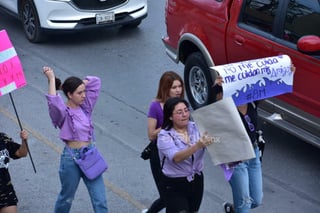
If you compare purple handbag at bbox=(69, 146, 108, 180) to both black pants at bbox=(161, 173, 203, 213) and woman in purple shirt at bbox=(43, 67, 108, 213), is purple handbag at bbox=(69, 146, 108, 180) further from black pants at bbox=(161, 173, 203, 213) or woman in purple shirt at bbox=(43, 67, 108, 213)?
black pants at bbox=(161, 173, 203, 213)

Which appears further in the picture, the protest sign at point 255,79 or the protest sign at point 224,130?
the protest sign at point 255,79

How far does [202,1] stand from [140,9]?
3.67m

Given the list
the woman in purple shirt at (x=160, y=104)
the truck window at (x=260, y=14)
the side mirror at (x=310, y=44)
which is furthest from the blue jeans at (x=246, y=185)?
the truck window at (x=260, y=14)

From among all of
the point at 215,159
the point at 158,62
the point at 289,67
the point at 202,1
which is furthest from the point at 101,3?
the point at 215,159

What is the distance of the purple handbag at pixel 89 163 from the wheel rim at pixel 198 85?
309 centimetres

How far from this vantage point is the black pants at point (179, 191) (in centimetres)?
513

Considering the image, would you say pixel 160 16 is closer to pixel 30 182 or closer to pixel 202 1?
pixel 202 1

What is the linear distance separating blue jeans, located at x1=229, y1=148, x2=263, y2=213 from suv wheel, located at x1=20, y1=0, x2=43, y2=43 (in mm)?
6532

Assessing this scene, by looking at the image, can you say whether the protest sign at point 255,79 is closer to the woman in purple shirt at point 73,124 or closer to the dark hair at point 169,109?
the dark hair at point 169,109

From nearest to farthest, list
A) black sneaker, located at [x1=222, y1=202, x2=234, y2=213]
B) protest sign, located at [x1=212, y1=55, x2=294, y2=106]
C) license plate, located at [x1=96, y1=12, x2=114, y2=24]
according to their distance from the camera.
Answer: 1. protest sign, located at [x1=212, y1=55, x2=294, y2=106]
2. black sneaker, located at [x1=222, y1=202, x2=234, y2=213]
3. license plate, located at [x1=96, y1=12, x2=114, y2=24]

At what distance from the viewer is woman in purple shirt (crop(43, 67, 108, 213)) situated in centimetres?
544

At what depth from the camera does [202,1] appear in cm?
841

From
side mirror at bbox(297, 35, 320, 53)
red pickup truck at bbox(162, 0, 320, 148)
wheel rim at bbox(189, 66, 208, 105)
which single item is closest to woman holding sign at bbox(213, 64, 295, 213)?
red pickup truck at bbox(162, 0, 320, 148)

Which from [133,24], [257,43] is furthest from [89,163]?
[133,24]
